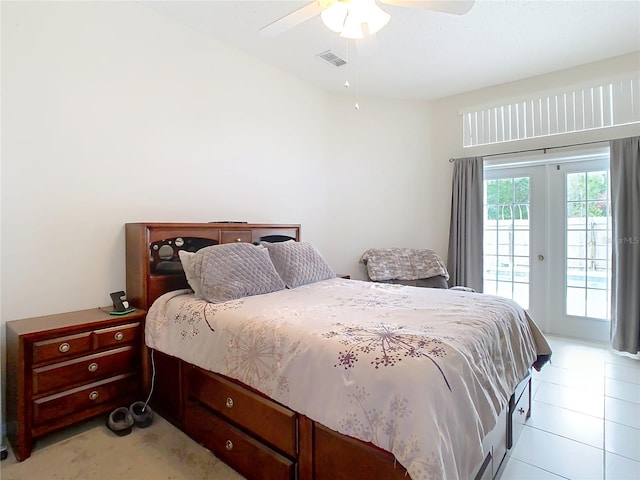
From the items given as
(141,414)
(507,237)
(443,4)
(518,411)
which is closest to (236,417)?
(141,414)

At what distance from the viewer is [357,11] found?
1.81 meters

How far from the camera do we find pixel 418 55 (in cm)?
325

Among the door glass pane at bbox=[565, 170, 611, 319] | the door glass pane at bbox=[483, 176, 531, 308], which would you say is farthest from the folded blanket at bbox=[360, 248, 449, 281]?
the door glass pane at bbox=[565, 170, 611, 319]

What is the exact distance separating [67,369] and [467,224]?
3991 millimetres

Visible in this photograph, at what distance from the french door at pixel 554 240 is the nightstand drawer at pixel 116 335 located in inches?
152

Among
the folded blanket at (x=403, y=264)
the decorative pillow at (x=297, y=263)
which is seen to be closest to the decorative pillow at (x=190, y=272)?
the decorative pillow at (x=297, y=263)

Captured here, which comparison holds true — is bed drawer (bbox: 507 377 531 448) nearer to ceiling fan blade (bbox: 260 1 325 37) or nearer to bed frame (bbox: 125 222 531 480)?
bed frame (bbox: 125 222 531 480)

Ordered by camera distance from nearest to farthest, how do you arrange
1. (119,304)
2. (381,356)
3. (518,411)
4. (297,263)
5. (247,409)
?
(381,356)
(247,409)
(518,411)
(119,304)
(297,263)

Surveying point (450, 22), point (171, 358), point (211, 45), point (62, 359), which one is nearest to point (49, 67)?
point (211, 45)

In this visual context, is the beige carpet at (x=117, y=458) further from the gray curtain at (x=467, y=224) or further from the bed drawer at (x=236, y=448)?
the gray curtain at (x=467, y=224)

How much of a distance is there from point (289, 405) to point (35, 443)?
1.67m

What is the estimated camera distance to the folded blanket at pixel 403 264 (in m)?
3.89

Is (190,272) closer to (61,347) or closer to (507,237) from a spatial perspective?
(61,347)

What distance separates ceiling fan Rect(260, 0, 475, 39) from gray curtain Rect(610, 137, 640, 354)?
2625mm
